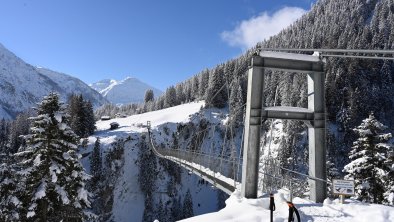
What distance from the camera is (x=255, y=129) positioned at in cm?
1154

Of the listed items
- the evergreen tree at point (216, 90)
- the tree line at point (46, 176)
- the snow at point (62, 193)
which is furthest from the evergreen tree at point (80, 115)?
the snow at point (62, 193)

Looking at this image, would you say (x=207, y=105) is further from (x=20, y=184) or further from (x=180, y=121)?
(x=20, y=184)

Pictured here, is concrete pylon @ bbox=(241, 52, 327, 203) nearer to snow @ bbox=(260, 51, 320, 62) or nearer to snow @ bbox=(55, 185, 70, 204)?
snow @ bbox=(260, 51, 320, 62)

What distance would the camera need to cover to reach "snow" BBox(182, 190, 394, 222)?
8906mm

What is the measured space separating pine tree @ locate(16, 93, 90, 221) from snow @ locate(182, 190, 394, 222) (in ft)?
26.7

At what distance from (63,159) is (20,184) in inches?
80.6

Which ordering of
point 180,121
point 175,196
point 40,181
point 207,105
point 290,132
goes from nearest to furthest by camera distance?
point 40,181 → point 290,132 → point 175,196 → point 180,121 → point 207,105

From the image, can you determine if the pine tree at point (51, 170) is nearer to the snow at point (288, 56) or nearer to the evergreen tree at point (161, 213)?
the snow at point (288, 56)

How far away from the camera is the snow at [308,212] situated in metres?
8.91

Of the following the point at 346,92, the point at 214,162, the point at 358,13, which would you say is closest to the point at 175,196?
the point at 346,92

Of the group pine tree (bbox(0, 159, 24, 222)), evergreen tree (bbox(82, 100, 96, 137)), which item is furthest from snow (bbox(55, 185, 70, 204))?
evergreen tree (bbox(82, 100, 96, 137))

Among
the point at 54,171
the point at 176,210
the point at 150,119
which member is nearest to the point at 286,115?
the point at 54,171

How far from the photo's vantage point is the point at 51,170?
50.8 feet

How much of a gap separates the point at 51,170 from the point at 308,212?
1020 centimetres
